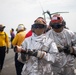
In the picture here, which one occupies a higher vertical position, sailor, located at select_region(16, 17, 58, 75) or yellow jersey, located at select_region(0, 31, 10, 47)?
sailor, located at select_region(16, 17, 58, 75)

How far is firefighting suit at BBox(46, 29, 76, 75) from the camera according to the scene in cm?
560

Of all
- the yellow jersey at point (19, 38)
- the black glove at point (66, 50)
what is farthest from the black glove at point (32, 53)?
the yellow jersey at point (19, 38)

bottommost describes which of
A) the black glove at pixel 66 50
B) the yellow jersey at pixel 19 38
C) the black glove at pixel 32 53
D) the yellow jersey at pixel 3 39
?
the yellow jersey at pixel 3 39

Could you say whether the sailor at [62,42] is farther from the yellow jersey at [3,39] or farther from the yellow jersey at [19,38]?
the yellow jersey at [3,39]

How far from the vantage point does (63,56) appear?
5602 millimetres

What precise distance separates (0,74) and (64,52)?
592 cm

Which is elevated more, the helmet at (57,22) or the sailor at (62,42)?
the helmet at (57,22)

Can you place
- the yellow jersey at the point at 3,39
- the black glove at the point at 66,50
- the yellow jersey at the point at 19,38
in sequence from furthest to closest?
the yellow jersey at the point at 3,39 < the yellow jersey at the point at 19,38 < the black glove at the point at 66,50

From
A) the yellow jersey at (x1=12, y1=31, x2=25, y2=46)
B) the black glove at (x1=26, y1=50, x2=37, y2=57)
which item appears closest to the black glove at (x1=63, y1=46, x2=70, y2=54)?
the black glove at (x1=26, y1=50, x2=37, y2=57)

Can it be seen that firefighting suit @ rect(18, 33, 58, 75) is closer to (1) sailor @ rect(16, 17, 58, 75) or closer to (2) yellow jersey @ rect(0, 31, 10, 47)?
(1) sailor @ rect(16, 17, 58, 75)

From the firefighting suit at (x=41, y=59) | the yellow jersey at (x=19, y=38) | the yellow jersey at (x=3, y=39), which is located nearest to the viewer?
the firefighting suit at (x=41, y=59)

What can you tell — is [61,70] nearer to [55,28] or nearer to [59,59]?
[59,59]

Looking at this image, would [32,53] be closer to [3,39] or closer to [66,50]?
[66,50]

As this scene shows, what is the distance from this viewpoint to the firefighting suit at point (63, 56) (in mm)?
5598
